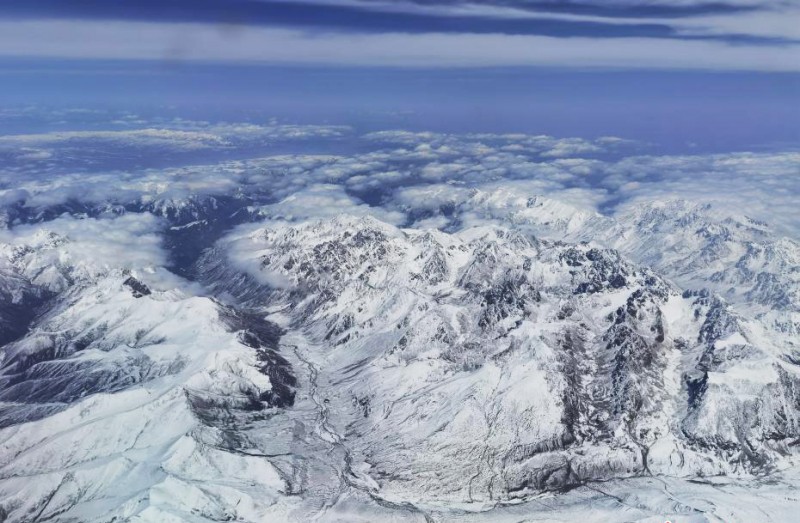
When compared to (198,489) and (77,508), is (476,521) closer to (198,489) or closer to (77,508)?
(198,489)

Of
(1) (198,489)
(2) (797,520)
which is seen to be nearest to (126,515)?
(1) (198,489)

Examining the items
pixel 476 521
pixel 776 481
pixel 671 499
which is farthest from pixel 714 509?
pixel 476 521

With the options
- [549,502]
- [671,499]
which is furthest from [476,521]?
[671,499]

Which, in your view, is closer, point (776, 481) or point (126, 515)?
point (126, 515)

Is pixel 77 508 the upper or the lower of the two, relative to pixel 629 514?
lower

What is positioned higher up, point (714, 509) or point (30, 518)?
point (714, 509)

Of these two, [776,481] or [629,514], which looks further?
[776,481]

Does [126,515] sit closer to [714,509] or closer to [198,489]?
[198,489]
